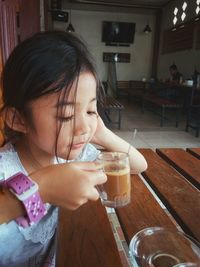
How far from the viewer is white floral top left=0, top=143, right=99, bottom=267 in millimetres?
768

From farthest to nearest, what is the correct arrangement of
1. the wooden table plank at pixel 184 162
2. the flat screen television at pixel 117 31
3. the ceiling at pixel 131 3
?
the flat screen television at pixel 117 31 → the ceiling at pixel 131 3 → the wooden table plank at pixel 184 162

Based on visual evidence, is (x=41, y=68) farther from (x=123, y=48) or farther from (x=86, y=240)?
(x=123, y=48)

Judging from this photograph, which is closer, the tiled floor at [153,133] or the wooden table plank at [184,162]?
the wooden table plank at [184,162]

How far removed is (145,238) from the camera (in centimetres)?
69

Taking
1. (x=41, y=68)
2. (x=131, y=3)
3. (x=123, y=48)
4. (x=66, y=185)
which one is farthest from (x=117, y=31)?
(x=66, y=185)

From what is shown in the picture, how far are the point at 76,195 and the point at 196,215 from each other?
0.46m

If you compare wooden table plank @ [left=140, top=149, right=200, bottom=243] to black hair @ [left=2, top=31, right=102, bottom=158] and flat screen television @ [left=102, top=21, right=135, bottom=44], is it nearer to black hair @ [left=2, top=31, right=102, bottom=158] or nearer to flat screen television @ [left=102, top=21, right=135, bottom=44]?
black hair @ [left=2, top=31, right=102, bottom=158]

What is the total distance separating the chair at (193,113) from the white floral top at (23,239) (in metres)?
4.22

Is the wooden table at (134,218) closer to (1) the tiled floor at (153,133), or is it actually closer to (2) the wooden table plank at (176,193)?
(2) the wooden table plank at (176,193)

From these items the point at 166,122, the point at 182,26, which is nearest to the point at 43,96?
the point at 166,122

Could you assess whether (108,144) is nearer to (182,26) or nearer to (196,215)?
(196,215)

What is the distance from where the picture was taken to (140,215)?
79 cm

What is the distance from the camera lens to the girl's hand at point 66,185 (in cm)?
48

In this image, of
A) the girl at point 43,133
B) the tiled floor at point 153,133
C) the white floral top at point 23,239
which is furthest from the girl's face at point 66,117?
the tiled floor at point 153,133
